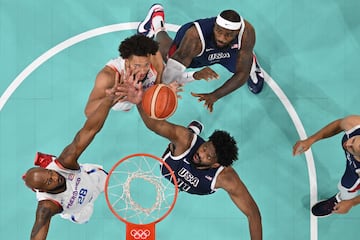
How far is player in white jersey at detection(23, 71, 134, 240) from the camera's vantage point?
3.50 m

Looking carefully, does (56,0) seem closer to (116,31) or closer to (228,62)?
(116,31)

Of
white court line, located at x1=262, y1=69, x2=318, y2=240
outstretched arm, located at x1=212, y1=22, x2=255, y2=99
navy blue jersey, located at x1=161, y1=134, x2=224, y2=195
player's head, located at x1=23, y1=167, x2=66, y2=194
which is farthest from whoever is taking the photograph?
white court line, located at x1=262, y1=69, x2=318, y2=240

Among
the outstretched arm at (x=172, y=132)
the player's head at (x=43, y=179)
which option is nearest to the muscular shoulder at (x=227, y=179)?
the outstretched arm at (x=172, y=132)

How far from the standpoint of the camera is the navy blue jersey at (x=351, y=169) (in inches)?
148

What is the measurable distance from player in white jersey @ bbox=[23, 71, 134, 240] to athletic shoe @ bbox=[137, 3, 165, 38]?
944 millimetres

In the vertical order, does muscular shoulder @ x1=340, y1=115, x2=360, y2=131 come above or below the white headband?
below

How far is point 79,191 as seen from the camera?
3.85 m

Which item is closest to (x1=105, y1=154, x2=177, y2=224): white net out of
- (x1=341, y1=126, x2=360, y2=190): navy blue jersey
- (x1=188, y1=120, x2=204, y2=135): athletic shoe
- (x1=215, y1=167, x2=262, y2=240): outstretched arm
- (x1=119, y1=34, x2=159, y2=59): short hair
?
(x1=188, y1=120, x2=204, y2=135): athletic shoe

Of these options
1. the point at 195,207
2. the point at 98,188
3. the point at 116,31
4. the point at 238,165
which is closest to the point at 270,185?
the point at 238,165

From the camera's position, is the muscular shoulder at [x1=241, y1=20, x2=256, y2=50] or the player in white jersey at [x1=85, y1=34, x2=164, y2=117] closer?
the player in white jersey at [x1=85, y1=34, x2=164, y2=117]

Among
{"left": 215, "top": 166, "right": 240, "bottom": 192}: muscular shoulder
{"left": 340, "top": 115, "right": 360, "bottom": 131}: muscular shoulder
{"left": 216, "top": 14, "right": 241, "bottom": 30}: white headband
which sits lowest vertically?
{"left": 215, "top": 166, "right": 240, "bottom": 192}: muscular shoulder

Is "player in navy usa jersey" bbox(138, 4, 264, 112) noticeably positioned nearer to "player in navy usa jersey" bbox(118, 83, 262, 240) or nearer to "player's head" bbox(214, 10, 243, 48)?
"player's head" bbox(214, 10, 243, 48)

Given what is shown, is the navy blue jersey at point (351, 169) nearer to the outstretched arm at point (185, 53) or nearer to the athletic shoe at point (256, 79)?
the athletic shoe at point (256, 79)

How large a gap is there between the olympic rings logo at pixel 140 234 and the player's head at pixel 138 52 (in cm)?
123
